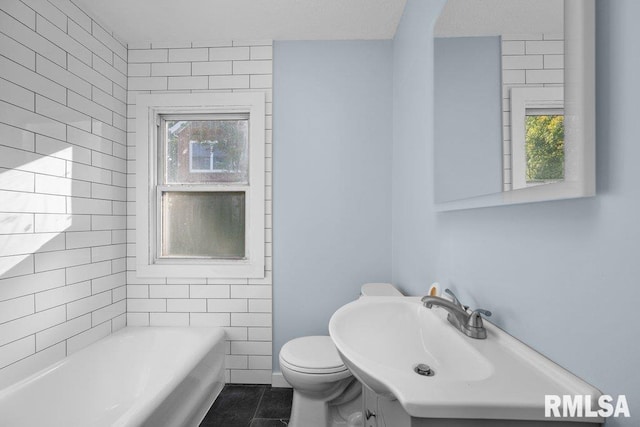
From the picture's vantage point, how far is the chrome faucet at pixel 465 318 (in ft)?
3.29

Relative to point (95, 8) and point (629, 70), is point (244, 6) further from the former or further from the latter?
point (629, 70)

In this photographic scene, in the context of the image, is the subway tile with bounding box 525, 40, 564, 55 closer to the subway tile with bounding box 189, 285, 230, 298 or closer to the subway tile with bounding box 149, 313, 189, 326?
the subway tile with bounding box 189, 285, 230, 298

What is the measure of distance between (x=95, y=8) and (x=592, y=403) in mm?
2955

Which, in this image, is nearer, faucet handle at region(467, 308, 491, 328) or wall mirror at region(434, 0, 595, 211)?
wall mirror at region(434, 0, 595, 211)

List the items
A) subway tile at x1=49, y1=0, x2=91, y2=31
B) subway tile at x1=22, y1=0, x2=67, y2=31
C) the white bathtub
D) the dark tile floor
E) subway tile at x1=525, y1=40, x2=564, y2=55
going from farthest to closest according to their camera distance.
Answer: the dark tile floor < subway tile at x1=49, y1=0, x2=91, y2=31 < subway tile at x1=22, y1=0, x2=67, y2=31 < the white bathtub < subway tile at x1=525, y1=40, x2=564, y2=55

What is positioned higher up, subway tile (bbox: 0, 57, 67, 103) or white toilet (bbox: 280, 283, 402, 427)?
subway tile (bbox: 0, 57, 67, 103)

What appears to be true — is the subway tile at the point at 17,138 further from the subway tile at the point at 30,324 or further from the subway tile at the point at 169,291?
the subway tile at the point at 169,291

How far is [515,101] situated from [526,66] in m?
0.09

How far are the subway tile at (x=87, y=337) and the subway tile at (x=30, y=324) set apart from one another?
0.57 ft

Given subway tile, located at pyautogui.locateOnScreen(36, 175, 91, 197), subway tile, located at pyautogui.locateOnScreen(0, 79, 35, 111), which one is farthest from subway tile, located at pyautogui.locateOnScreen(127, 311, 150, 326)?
subway tile, located at pyautogui.locateOnScreen(0, 79, 35, 111)

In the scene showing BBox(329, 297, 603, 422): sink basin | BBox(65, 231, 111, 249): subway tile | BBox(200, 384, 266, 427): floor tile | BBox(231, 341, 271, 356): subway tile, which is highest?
BBox(65, 231, 111, 249): subway tile

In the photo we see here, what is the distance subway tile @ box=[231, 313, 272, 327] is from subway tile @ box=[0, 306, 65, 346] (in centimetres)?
102

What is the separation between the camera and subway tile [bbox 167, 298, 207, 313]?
2.34 metres

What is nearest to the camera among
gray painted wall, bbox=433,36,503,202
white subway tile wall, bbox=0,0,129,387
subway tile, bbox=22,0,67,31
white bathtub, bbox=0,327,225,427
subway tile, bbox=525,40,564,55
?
subway tile, bbox=525,40,564,55
